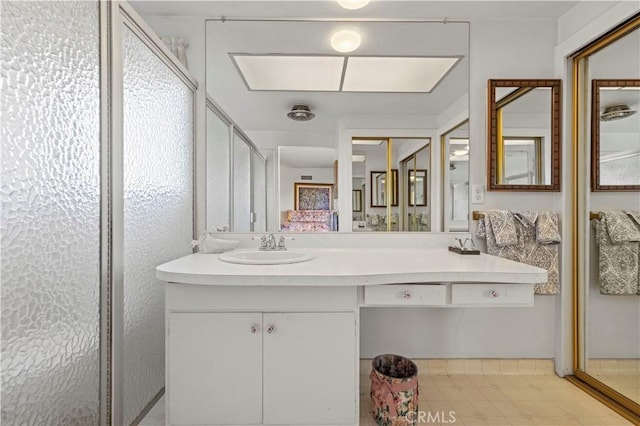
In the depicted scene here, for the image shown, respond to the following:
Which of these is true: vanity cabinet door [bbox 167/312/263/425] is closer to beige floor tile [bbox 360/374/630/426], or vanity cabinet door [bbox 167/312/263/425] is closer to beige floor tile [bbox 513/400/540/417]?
beige floor tile [bbox 360/374/630/426]

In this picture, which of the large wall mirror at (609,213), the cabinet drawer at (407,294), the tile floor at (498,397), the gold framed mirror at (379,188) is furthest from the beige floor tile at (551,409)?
the gold framed mirror at (379,188)

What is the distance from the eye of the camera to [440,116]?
190 cm

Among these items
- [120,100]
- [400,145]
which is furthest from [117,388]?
[400,145]

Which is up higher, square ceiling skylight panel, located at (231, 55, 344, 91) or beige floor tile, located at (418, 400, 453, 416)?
square ceiling skylight panel, located at (231, 55, 344, 91)

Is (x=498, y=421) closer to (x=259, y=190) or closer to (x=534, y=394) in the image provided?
(x=534, y=394)

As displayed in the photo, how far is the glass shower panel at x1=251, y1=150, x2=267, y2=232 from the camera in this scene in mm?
1914

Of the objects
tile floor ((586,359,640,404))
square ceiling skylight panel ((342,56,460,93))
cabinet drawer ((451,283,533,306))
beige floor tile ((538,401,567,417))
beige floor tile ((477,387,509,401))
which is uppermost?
square ceiling skylight panel ((342,56,460,93))

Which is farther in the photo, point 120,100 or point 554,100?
point 554,100

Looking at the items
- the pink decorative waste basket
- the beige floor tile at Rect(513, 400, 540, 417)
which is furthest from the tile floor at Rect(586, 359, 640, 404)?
the pink decorative waste basket

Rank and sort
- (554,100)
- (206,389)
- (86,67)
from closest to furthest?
(86,67) → (206,389) → (554,100)

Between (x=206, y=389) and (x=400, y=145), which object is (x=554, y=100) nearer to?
(x=400, y=145)

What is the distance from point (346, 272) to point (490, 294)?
62 centimetres

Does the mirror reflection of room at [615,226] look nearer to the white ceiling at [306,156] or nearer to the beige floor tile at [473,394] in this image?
the beige floor tile at [473,394]

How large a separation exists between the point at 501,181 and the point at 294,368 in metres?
1.63
